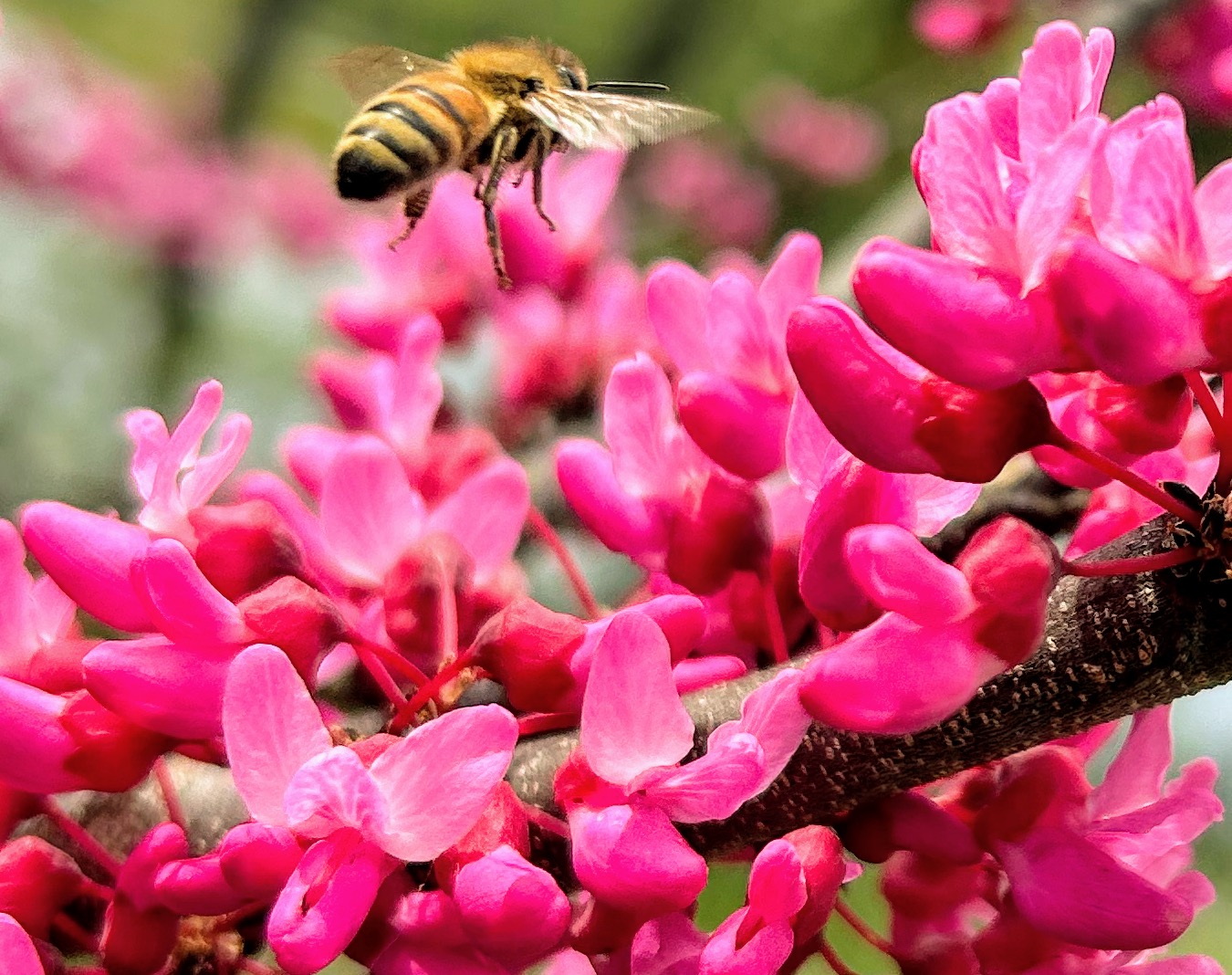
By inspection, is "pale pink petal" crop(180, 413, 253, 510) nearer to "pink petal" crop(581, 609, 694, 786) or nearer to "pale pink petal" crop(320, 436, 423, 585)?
"pale pink petal" crop(320, 436, 423, 585)

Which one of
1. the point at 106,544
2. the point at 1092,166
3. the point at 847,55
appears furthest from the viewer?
A: the point at 847,55

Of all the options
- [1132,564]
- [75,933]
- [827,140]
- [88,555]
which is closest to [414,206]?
[88,555]

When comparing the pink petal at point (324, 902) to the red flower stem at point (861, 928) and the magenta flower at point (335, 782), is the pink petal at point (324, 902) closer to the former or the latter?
the magenta flower at point (335, 782)

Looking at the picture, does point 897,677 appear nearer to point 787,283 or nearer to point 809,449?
point 809,449

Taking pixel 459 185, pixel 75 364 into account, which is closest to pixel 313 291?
pixel 75 364

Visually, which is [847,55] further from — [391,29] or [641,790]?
[641,790]

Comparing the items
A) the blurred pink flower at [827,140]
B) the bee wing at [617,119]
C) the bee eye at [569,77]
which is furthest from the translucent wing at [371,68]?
the blurred pink flower at [827,140]
